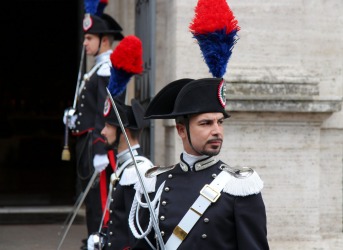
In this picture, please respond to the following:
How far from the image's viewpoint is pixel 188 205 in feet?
14.7

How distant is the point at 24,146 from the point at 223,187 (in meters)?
18.5

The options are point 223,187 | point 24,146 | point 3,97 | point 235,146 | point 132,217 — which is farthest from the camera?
point 3,97

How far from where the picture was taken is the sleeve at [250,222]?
427cm

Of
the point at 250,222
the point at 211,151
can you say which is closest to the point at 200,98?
the point at 211,151

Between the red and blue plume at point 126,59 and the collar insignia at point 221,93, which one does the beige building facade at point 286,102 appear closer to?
the red and blue plume at point 126,59

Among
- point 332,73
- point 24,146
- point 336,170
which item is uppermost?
point 332,73

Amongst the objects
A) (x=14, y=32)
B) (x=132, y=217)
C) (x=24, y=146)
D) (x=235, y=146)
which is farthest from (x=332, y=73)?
(x=14, y=32)

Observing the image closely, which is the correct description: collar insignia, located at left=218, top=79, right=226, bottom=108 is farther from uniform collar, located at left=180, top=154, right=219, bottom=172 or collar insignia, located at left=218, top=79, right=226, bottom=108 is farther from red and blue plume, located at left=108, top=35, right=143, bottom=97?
red and blue plume, located at left=108, top=35, right=143, bottom=97

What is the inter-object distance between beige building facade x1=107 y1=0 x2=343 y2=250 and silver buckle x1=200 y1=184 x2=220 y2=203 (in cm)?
360

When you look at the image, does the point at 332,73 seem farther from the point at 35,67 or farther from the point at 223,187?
the point at 35,67

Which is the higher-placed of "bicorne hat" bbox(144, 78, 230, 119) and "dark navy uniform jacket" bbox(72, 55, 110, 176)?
"bicorne hat" bbox(144, 78, 230, 119)

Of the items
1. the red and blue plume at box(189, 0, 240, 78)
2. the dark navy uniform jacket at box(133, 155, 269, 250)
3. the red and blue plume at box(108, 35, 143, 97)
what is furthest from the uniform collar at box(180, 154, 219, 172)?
the red and blue plume at box(108, 35, 143, 97)

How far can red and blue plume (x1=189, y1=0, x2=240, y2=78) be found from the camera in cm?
455

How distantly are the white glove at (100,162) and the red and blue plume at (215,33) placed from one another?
3185 mm
